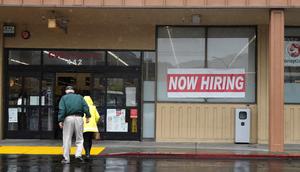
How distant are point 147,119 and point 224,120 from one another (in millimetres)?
2520

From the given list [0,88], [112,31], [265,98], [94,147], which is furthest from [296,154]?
[0,88]

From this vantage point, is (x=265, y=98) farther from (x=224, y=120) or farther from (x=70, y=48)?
A: (x=70, y=48)

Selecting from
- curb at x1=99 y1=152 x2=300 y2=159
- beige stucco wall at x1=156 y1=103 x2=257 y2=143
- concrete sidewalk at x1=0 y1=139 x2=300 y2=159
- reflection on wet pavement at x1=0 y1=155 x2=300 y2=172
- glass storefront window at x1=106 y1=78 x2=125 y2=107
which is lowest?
reflection on wet pavement at x1=0 y1=155 x2=300 y2=172

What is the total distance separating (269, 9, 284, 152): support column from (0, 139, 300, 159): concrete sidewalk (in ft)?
1.47

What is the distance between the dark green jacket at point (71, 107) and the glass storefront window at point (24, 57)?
5571mm

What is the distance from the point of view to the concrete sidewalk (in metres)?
14.1

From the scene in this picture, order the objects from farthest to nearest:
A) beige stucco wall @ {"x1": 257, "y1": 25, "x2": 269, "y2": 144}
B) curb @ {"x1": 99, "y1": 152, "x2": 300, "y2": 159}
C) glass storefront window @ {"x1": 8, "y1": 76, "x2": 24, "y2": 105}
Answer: glass storefront window @ {"x1": 8, "y1": 76, "x2": 24, "y2": 105} < beige stucco wall @ {"x1": 257, "y1": 25, "x2": 269, "y2": 144} < curb @ {"x1": 99, "y1": 152, "x2": 300, "y2": 159}

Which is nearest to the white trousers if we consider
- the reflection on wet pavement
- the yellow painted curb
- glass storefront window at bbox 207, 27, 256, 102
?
the reflection on wet pavement

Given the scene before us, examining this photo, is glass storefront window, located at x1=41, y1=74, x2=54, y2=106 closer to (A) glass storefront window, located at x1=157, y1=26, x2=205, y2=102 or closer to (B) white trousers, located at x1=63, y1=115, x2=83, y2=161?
(A) glass storefront window, located at x1=157, y1=26, x2=205, y2=102

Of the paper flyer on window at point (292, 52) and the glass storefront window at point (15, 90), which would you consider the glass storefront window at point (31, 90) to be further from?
the paper flyer on window at point (292, 52)

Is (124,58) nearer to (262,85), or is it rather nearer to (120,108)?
(120,108)

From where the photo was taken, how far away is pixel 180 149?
1518 centimetres

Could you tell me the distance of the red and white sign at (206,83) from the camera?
1722cm

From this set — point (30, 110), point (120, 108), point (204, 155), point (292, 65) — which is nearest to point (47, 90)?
point (30, 110)
